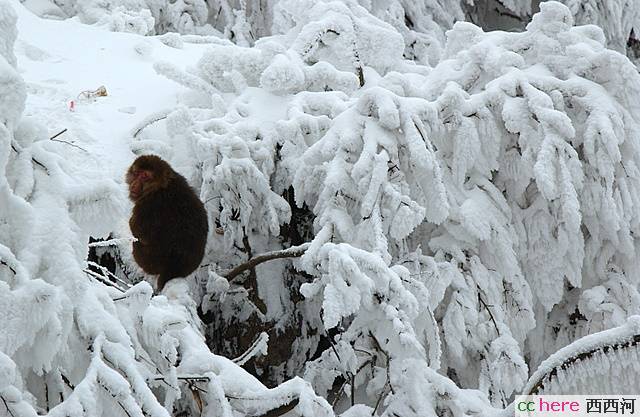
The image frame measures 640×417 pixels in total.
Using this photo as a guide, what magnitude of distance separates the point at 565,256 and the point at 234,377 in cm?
199

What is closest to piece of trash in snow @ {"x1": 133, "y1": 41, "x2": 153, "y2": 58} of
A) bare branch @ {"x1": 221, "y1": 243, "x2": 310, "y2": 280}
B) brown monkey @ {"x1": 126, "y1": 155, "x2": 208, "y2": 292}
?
brown monkey @ {"x1": 126, "y1": 155, "x2": 208, "y2": 292}

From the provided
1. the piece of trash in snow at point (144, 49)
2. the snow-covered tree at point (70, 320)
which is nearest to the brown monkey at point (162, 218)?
the snow-covered tree at point (70, 320)

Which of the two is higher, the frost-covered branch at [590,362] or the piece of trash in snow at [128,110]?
the frost-covered branch at [590,362]

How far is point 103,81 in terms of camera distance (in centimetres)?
414

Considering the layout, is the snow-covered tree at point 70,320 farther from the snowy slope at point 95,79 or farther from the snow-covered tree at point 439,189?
the snowy slope at point 95,79

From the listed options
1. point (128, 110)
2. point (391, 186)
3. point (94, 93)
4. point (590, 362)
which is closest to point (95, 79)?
point (94, 93)

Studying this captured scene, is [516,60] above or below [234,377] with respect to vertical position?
above

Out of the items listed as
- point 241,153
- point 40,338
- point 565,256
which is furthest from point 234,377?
point 565,256

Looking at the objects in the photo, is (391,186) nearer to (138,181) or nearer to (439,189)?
(439,189)

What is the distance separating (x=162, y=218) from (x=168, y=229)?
0.07 m

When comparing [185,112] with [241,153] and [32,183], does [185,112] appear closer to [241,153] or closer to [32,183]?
[241,153]

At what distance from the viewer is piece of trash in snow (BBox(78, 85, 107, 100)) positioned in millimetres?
3852

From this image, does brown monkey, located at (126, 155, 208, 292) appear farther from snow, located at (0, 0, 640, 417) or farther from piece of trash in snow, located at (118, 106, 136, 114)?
piece of trash in snow, located at (118, 106, 136, 114)

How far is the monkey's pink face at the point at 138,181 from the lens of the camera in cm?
318
